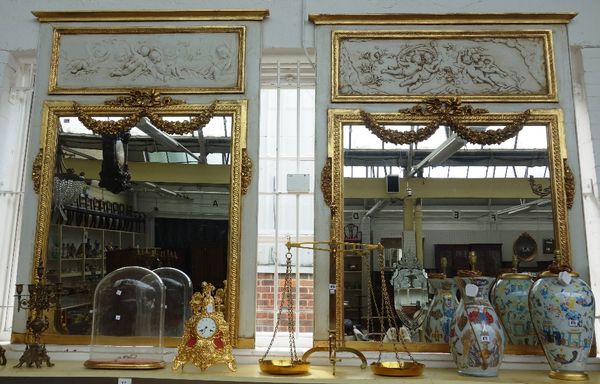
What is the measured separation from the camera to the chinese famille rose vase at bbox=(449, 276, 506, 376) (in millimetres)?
2578

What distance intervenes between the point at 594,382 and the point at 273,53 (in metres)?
2.46

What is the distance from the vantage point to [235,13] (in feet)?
10.7

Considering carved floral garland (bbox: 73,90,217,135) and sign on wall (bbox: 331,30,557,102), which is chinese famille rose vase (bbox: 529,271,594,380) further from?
carved floral garland (bbox: 73,90,217,135)

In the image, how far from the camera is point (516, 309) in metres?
2.87

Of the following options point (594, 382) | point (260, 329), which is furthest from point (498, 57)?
point (260, 329)

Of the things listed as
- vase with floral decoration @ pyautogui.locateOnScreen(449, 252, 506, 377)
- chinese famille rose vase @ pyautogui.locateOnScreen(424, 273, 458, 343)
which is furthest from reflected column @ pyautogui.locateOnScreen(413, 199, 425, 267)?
vase with floral decoration @ pyautogui.locateOnScreen(449, 252, 506, 377)

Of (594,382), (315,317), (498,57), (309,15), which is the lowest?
(594,382)

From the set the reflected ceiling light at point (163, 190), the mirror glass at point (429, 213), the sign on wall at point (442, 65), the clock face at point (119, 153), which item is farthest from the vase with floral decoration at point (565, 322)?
the clock face at point (119, 153)

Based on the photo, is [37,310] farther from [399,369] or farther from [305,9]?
[305,9]

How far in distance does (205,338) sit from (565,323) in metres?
1.76

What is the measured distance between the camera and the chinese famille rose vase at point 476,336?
8.46ft

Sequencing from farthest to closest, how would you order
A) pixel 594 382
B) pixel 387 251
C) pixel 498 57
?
pixel 498 57
pixel 387 251
pixel 594 382

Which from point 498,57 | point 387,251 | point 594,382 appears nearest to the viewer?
point 594,382

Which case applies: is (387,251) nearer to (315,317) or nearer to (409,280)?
(409,280)
